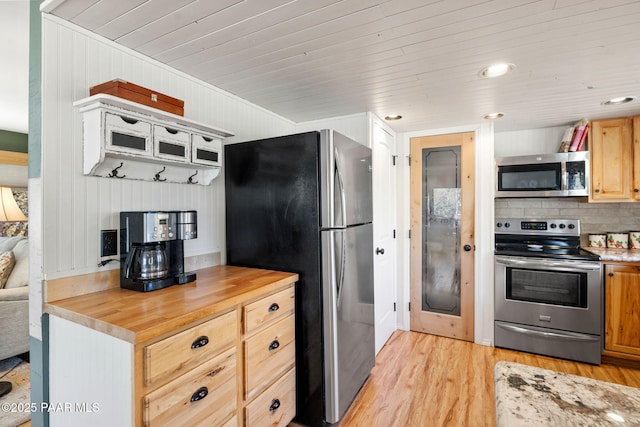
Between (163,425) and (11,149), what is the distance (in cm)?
476

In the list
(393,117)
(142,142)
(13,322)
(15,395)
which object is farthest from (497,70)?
(13,322)

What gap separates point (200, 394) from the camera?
124cm

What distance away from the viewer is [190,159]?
1.79 m

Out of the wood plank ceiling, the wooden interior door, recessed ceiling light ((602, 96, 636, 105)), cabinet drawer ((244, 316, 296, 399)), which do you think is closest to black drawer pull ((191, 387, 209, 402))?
cabinet drawer ((244, 316, 296, 399))

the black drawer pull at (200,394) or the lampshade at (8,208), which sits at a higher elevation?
the lampshade at (8,208)

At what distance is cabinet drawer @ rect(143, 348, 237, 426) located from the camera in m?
1.08

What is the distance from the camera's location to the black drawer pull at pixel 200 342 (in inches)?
48.1

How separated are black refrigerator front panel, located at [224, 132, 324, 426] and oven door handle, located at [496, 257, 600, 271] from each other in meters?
2.14

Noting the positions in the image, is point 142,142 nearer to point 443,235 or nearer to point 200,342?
point 200,342

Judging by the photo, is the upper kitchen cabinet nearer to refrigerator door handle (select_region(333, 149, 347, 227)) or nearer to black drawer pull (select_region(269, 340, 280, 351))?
refrigerator door handle (select_region(333, 149, 347, 227))

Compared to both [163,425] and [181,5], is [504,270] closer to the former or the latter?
[163,425]

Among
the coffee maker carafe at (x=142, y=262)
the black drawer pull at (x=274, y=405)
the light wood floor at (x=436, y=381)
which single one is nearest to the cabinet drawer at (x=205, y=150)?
the coffee maker carafe at (x=142, y=262)

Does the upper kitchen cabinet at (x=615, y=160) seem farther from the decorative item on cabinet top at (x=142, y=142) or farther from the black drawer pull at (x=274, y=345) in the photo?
the decorative item on cabinet top at (x=142, y=142)

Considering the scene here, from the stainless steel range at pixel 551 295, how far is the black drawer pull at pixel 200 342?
111 inches
